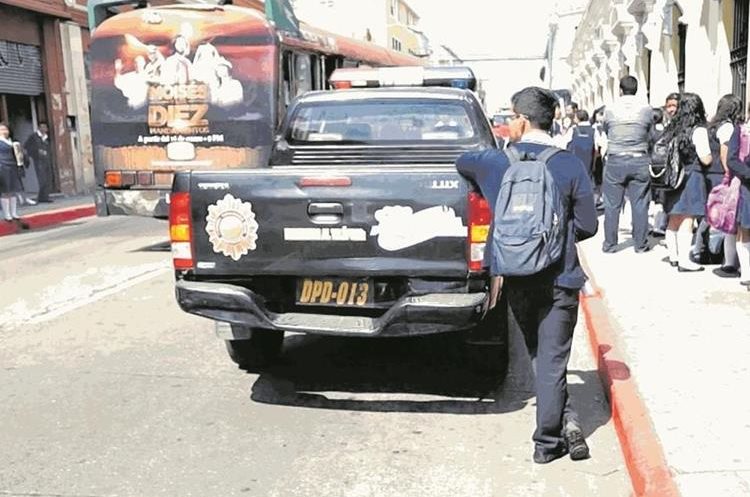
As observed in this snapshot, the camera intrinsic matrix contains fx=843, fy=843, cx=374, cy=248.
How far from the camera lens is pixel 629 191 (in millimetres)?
9164

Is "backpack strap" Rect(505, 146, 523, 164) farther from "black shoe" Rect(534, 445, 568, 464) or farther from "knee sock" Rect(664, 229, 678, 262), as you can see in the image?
"knee sock" Rect(664, 229, 678, 262)

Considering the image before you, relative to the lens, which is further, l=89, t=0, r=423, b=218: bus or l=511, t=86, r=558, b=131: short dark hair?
l=89, t=0, r=423, b=218: bus

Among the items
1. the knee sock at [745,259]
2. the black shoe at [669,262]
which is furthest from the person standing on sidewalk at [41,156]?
the knee sock at [745,259]

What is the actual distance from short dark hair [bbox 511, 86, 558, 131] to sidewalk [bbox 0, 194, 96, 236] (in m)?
12.5

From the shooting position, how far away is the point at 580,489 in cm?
384

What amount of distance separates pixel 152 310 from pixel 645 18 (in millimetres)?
16869

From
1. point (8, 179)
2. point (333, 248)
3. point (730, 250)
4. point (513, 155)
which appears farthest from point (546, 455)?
point (8, 179)

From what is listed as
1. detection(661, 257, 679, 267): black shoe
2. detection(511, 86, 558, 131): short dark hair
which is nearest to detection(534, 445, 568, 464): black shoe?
detection(511, 86, 558, 131): short dark hair

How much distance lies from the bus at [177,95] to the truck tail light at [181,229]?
6.04 m

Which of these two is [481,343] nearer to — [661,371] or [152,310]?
[661,371]

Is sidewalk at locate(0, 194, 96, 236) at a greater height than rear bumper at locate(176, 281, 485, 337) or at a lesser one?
lesser

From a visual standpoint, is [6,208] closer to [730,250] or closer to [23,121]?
[23,121]

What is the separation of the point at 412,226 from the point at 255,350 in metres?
1.75

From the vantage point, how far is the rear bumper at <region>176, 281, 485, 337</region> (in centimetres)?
457
